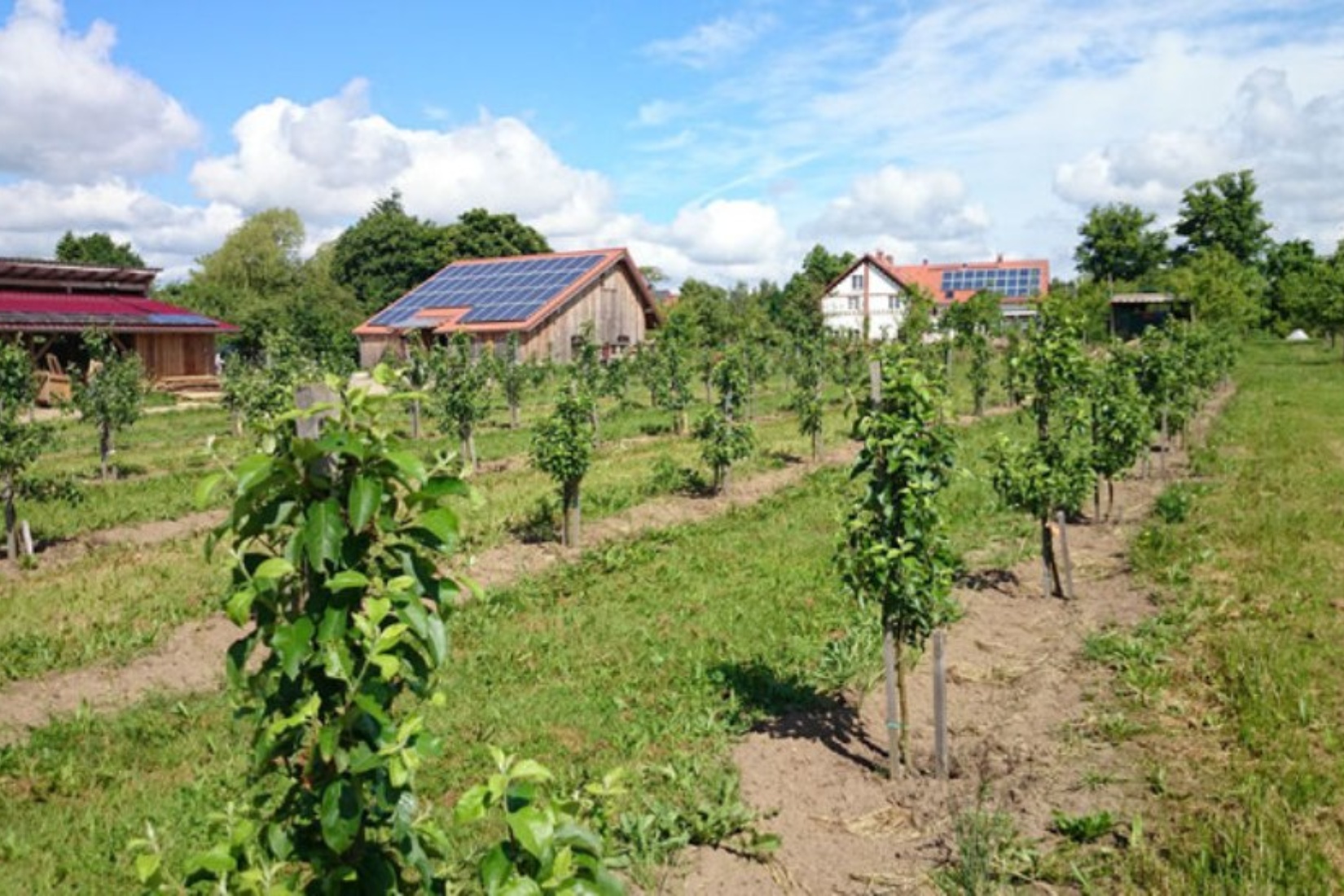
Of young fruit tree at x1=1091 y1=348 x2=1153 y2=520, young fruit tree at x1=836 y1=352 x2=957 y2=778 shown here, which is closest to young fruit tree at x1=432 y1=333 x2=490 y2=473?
young fruit tree at x1=1091 y1=348 x2=1153 y2=520

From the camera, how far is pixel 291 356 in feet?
74.2

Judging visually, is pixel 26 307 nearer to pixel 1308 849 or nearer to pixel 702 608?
pixel 702 608

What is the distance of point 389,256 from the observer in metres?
62.9

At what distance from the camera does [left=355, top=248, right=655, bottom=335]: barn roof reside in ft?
139

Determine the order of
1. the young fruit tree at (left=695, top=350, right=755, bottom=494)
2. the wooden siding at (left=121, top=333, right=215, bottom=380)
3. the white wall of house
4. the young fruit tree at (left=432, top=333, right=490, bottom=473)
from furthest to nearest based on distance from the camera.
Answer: the white wall of house, the wooden siding at (left=121, top=333, right=215, bottom=380), the young fruit tree at (left=432, top=333, right=490, bottom=473), the young fruit tree at (left=695, top=350, right=755, bottom=494)

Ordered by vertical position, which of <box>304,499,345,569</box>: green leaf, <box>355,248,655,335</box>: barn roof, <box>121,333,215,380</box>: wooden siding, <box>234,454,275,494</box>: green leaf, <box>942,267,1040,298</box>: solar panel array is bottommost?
<box>304,499,345,569</box>: green leaf

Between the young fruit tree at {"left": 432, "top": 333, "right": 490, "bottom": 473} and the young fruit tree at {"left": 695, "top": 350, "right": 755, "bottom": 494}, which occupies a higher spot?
the young fruit tree at {"left": 432, "top": 333, "right": 490, "bottom": 473}

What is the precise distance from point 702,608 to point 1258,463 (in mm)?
12259

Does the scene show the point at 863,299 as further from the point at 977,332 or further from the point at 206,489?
the point at 206,489

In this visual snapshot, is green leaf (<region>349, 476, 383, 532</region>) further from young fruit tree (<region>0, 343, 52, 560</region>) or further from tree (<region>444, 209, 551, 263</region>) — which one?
tree (<region>444, 209, 551, 263</region>)

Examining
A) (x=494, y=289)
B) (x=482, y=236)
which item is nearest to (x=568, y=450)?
(x=494, y=289)

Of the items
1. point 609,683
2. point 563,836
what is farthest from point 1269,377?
point 563,836

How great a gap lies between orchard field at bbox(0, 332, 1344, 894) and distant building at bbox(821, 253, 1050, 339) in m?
50.7

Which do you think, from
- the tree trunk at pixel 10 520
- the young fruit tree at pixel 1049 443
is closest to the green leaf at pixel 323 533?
the young fruit tree at pixel 1049 443
